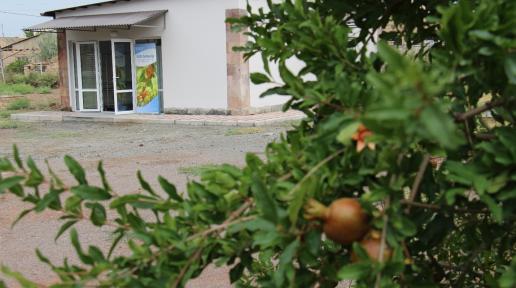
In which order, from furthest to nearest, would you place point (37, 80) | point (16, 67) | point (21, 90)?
point (16, 67) < point (37, 80) < point (21, 90)

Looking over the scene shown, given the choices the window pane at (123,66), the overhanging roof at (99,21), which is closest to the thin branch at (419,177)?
the overhanging roof at (99,21)

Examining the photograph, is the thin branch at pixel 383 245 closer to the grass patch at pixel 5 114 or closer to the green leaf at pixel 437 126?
the green leaf at pixel 437 126

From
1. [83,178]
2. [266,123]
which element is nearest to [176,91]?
Answer: [266,123]

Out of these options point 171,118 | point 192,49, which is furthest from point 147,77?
point 171,118

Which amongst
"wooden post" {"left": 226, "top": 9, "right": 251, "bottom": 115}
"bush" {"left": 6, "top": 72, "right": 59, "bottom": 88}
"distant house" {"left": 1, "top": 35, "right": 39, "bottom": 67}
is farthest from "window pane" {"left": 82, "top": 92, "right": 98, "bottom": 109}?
"distant house" {"left": 1, "top": 35, "right": 39, "bottom": 67}

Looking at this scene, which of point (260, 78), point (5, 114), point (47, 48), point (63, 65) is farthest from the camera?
point (47, 48)

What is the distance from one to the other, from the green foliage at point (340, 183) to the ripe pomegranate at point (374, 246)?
0.5 inches

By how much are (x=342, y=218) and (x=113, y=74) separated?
61.2 ft

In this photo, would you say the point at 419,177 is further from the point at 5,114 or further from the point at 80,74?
the point at 5,114

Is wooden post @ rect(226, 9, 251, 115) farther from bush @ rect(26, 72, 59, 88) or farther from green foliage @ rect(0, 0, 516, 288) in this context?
bush @ rect(26, 72, 59, 88)

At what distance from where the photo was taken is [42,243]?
6.42 meters

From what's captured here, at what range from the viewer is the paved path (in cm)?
1638

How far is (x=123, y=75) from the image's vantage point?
1936 cm

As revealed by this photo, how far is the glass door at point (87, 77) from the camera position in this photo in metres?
19.9
